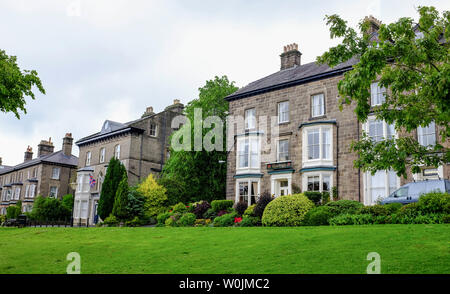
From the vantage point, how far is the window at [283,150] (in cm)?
2991

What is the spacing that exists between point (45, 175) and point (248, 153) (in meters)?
37.0

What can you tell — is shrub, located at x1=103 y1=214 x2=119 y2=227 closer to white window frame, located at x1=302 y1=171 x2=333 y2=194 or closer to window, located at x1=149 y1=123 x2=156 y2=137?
white window frame, located at x1=302 y1=171 x2=333 y2=194

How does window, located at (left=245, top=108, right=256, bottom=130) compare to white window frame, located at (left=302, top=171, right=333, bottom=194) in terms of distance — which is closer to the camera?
white window frame, located at (left=302, top=171, right=333, bottom=194)

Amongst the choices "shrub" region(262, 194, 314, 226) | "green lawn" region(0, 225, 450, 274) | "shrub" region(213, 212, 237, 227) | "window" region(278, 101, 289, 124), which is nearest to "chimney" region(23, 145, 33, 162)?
"window" region(278, 101, 289, 124)

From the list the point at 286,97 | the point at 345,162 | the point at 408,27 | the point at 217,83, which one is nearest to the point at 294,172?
the point at 345,162

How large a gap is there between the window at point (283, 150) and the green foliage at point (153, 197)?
1032cm

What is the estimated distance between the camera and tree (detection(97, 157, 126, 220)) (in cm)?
3378

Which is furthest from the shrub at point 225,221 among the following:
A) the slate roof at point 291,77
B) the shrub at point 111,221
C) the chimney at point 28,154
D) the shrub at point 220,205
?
the chimney at point 28,154

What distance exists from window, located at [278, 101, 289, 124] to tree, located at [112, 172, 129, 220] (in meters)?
13.2

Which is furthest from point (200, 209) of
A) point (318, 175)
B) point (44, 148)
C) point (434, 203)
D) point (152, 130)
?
point (44, 148)

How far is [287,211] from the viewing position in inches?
847

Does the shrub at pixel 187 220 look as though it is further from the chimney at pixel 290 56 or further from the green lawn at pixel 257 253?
the chimney at pixel 290 56

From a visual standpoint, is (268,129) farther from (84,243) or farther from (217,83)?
(84,243)

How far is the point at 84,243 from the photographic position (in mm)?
16844
